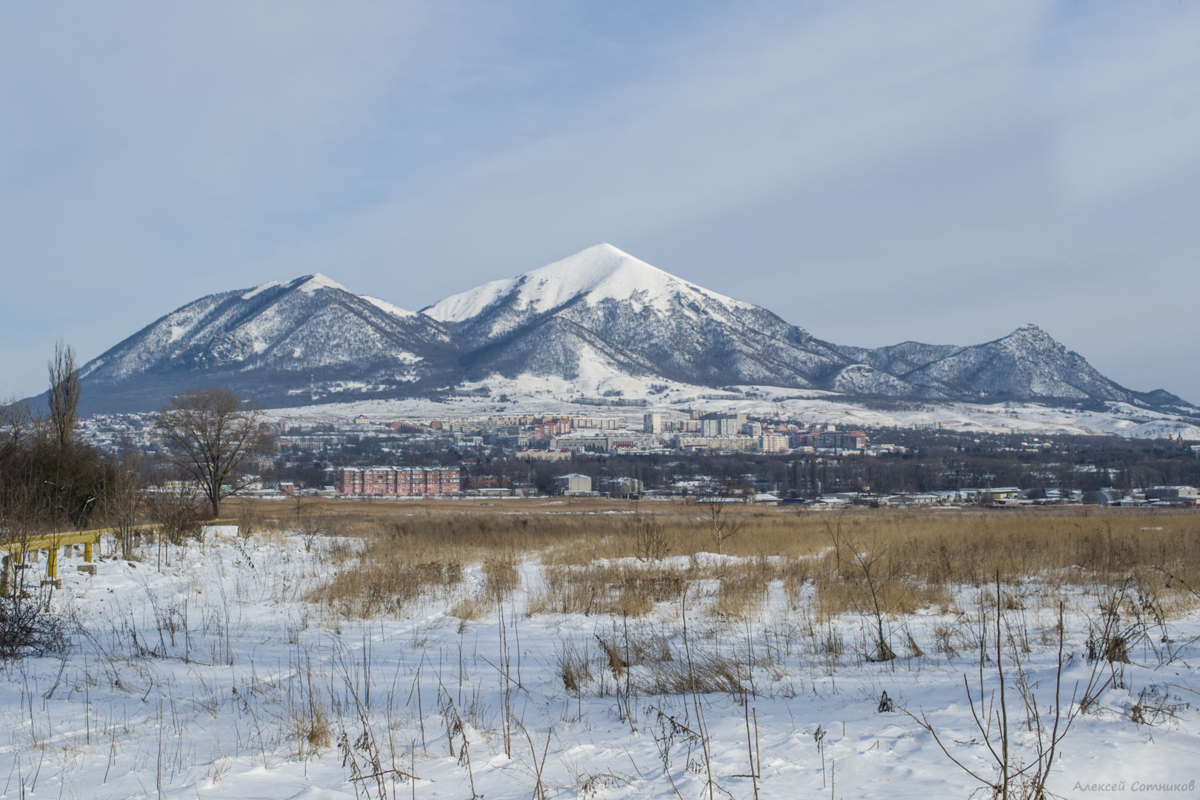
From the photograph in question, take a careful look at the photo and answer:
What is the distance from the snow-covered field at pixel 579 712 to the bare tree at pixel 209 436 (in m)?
22.9

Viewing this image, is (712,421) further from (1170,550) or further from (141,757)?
(141,757)

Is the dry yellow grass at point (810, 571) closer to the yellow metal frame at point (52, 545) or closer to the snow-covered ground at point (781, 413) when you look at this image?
the yellow metal frame at point (52, 545)

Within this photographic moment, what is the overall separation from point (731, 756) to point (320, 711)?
8.03ft

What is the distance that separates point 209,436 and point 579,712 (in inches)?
1154

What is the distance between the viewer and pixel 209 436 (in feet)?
98.6

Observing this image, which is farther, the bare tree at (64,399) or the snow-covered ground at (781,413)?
the snow-covered ground at (781,413)

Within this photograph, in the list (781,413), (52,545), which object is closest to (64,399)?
(52,545)

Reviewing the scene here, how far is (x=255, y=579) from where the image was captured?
13.3m

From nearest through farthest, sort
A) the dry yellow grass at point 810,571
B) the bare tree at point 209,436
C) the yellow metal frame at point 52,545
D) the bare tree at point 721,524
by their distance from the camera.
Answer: the yellow metal frame at point 52,545 < the dry yellow grass at point 810,571 < the bare tree at point 721,524 < the bare tree at point 209,436

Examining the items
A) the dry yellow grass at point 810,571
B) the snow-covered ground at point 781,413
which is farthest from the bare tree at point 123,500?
the snow-covered ground at point 781,413

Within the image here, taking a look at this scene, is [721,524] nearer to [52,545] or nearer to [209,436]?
[52,545]

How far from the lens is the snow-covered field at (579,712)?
3.58 meters

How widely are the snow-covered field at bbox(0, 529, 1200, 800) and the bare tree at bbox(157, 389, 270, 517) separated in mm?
22885

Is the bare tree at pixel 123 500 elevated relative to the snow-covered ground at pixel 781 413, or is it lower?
lower
